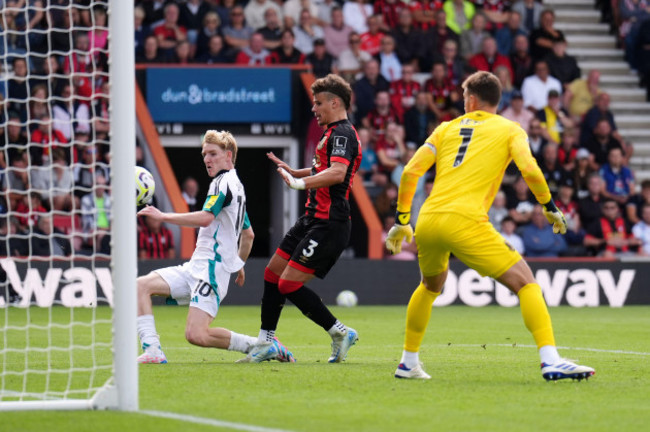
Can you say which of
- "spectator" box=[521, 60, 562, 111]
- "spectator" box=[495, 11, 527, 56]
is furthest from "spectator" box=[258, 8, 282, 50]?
"spectator" box=[521, 60, 562, 111]

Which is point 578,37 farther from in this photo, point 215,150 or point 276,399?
point 276,399

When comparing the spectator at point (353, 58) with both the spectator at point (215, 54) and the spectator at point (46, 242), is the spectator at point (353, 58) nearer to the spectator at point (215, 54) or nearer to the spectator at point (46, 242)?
the spectator at point (215, 54)

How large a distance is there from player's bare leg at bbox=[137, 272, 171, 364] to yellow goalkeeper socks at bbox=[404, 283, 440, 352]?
78.7 inches

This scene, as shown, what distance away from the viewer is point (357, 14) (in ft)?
71.6

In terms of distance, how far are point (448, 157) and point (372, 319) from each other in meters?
7.30

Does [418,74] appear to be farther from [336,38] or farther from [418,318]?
[418,318]

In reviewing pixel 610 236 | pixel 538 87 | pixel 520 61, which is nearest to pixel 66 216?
pixel 610 236

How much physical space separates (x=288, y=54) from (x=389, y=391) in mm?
13509

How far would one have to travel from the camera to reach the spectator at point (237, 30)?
67.1ft

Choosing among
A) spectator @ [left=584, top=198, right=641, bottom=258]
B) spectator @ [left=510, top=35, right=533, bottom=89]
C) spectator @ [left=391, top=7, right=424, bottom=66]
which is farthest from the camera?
spectator @ [left=510, top=35, right=533, bottom=89]

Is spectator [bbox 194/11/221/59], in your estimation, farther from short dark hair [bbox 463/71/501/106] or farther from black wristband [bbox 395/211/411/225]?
black wristband [bbox 395/211/411/225]

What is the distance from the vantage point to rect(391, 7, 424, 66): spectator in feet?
70.4

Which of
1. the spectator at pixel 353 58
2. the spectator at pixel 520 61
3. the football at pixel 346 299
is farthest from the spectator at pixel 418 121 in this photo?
the football at pixel 346 299

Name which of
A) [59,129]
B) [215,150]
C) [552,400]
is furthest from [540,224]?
[552,400]
